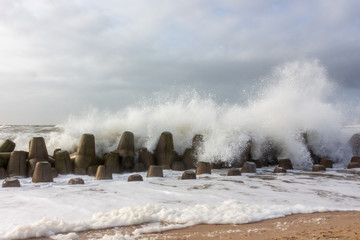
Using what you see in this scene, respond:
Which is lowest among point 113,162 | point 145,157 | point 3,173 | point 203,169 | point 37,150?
point 3,173

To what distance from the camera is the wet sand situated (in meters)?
3.46

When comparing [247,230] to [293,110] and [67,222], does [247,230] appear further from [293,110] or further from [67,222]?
[293,110]

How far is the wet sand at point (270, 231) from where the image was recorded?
3.46m

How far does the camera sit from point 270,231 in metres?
3.72

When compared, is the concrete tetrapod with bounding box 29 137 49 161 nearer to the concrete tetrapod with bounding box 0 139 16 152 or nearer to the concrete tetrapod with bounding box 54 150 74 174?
the concrete tetrapod with bounding box 54 150 74 174

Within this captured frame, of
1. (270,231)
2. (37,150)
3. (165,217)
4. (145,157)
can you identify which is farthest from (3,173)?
(270,231)

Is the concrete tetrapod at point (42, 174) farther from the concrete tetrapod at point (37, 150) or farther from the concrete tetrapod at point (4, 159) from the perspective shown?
the concrete tetrapod at point (4, 159)

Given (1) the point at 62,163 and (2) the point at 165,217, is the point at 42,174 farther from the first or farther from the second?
(2) the point at 165,217

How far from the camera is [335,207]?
16.4 feet

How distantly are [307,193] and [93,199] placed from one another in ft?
11.9

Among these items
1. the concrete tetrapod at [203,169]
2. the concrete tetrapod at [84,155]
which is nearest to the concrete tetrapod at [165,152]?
the concrete tetrapod at [203,169]

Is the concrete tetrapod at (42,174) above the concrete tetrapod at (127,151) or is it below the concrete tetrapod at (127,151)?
below

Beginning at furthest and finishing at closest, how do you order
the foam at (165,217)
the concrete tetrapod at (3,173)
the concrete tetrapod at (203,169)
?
the concrete tetrapod at (203,169) → the concrete tetrapod at (3,173) → the foam at (165,217)

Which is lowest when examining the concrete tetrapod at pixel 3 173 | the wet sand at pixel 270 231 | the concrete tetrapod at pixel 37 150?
the wet sand at pixel 270 231
